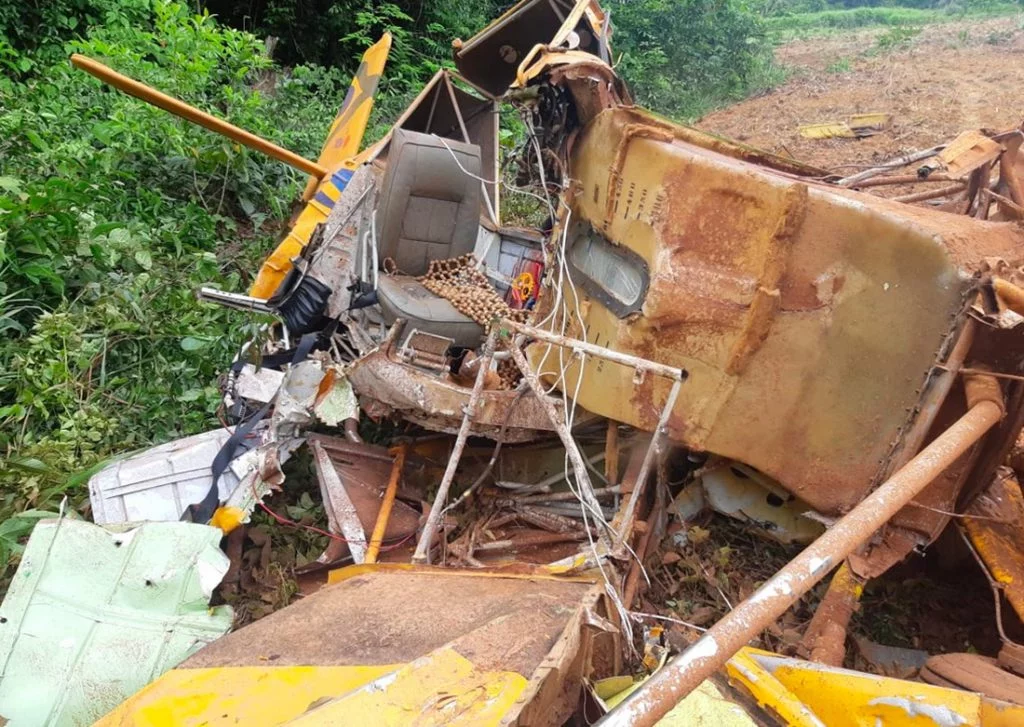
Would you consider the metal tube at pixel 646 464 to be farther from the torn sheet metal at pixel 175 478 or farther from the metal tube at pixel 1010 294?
the torn sheet metal at pixel 175 478

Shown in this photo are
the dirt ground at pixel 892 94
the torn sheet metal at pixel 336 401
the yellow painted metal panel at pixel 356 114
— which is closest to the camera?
the torn sheet metal at pixel 336 401

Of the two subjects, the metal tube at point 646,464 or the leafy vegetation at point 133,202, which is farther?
the leafy vegetation at point 133,202

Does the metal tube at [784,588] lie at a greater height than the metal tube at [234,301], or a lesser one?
greater

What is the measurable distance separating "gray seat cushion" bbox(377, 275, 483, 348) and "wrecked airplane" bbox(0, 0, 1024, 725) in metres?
0.02

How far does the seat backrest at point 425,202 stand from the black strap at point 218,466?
1.36 meters

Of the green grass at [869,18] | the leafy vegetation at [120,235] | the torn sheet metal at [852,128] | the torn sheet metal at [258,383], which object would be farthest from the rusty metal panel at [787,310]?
the green grass at [869,18]

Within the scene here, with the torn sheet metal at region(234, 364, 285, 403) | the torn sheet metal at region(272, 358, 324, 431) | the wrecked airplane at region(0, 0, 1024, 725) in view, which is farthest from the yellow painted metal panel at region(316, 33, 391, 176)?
the torn sheet metal at region(272, 358, 324, 431)

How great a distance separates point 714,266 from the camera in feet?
9.16

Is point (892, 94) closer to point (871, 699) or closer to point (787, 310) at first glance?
point (787, 310)

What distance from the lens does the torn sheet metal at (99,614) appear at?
2.60 m

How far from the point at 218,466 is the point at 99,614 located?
0.97 meters

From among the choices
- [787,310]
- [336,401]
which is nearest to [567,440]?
[787,310]

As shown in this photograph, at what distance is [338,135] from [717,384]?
4255 mm

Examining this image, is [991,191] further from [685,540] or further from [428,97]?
[428,97]
